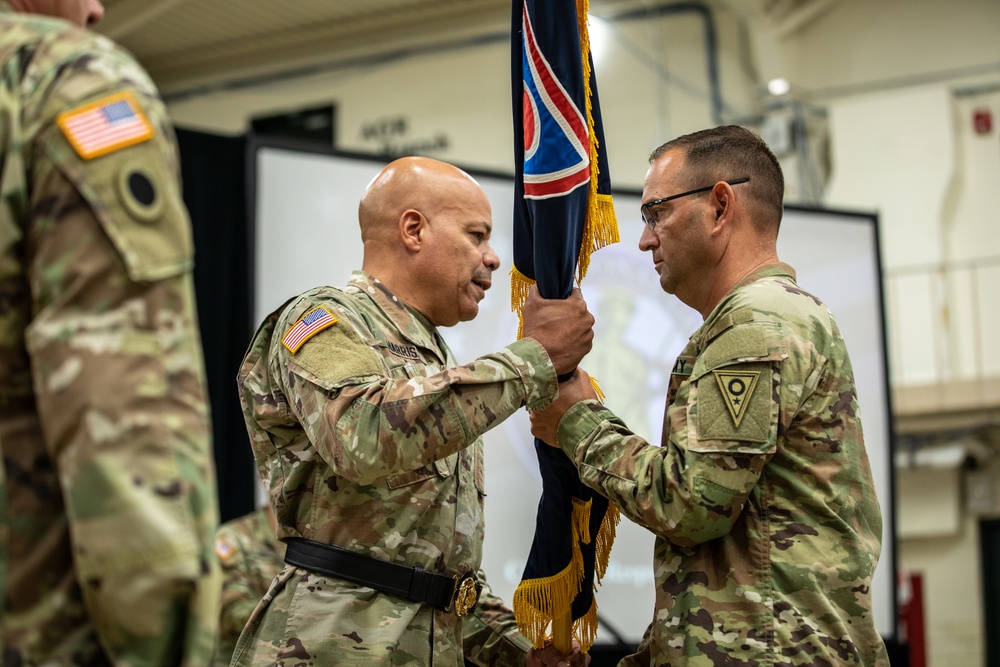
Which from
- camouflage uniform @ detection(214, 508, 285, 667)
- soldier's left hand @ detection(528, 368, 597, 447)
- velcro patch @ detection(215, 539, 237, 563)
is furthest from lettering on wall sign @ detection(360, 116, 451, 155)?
soldier's left hand @ detection(528, 368, 597, 447)

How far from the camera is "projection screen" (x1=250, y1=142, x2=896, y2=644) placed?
4645 mm

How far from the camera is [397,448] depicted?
73.9 inches

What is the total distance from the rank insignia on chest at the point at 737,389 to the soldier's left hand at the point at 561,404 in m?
0.29

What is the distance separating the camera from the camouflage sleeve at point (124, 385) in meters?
1.21

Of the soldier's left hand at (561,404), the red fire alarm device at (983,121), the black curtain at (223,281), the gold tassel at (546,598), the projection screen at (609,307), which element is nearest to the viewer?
the soldier's left hand at (561,404)

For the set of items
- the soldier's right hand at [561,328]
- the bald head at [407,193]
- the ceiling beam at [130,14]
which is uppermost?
the ceiling beam at [130,14]

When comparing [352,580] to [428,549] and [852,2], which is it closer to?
[428,549]

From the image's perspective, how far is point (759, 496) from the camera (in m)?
2.02

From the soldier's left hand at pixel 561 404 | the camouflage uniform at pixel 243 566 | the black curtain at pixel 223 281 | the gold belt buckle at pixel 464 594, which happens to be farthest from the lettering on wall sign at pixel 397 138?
the gold belt buckle at pixel 464 594

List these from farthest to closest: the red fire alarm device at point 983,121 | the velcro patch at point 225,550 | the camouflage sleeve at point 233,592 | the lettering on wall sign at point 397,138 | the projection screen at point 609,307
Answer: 1. the lettering on wall sign at point 397,138
2. the red fire alarm device at point 983,121
3. the projection screen at point 609,307
4. the velcro patch at point 225,550
5. the camouflage sleeve at point 233,592

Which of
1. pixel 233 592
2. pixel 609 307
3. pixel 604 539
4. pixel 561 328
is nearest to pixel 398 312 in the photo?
pixel 561 328

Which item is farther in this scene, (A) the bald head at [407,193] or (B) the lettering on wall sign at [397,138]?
(B) the lettering on wall sign at [397,138]

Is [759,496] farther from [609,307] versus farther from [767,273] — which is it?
[609,307]

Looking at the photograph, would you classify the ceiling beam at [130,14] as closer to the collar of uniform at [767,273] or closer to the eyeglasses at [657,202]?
the eyeglasses at [657,202]
